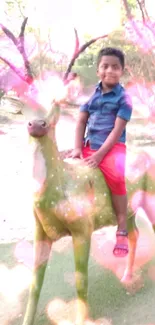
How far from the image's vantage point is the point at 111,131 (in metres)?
2.28

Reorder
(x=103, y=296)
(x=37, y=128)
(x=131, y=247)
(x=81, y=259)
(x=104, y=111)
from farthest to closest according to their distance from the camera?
(x=131, y=247) < (x=103, y=296) < (x=104, y=111) < (x=81, y=259) < (x=37, y=128)

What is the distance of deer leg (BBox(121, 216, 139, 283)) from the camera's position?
2.77m

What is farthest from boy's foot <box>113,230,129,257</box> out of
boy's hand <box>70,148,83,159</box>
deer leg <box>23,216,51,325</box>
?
boy's hand <box>70,148,83,159</box>

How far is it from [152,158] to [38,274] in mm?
907

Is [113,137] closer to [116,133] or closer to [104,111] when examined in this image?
[116,133]

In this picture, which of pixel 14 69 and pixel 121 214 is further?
pixel 121 214

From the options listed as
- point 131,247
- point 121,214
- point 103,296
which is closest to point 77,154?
point 121,214

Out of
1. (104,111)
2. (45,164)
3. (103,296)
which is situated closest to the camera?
(45,164)

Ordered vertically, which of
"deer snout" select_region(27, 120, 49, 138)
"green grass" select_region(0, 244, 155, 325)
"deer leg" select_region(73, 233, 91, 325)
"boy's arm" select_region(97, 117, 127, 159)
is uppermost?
"deer snout" select_region(27, 120, 49, 138)

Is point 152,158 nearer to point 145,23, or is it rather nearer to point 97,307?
point 97,307

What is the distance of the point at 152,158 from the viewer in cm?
267

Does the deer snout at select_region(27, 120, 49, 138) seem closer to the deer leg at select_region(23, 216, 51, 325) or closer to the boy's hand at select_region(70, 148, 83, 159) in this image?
the boy's hand at select_region(70, 148, 83, 159)

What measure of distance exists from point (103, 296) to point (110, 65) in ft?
4.21

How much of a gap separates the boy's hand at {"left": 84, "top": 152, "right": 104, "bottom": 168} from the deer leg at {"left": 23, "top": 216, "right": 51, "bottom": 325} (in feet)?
1.30
